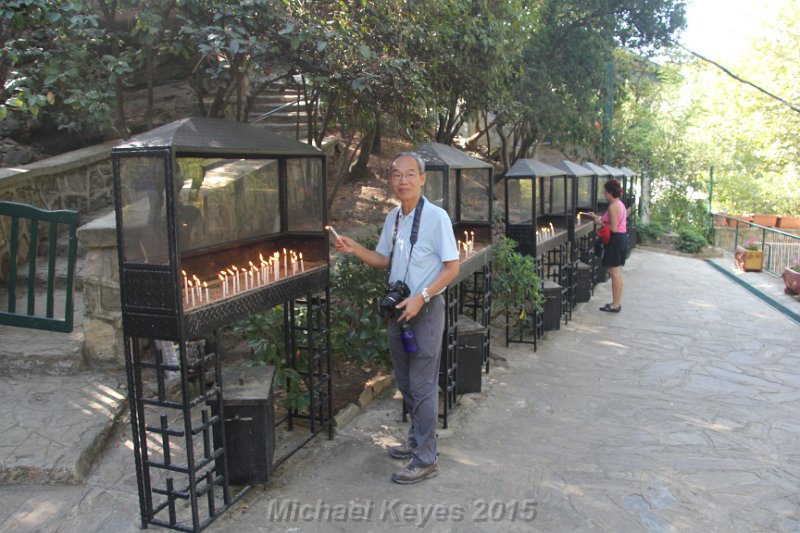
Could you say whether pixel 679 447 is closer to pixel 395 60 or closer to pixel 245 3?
pixel 395 60

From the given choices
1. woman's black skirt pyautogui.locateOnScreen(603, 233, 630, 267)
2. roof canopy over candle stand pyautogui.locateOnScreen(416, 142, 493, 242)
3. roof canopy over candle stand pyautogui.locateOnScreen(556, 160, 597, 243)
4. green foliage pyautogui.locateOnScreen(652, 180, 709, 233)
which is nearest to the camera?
roof canopy over candle stand pyautogui.locateOnScreen(416, 142, 493, 242)

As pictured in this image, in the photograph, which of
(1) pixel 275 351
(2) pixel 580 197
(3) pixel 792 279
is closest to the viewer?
(1) pixel 275 351

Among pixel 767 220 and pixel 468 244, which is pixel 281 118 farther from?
pixel 767 220

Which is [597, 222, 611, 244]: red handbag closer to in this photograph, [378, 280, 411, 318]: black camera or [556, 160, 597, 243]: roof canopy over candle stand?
[556, 160, 597, 243]: roof canopy over candle stand

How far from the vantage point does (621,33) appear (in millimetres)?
13172

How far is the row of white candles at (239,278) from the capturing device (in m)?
3.83

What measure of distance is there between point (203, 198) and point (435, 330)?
1.89m

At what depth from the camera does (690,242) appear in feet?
58.5

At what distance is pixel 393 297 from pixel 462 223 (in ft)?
9.63

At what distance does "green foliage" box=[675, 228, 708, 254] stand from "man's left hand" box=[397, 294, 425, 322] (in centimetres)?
1537

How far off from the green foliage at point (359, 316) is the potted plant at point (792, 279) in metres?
7.93

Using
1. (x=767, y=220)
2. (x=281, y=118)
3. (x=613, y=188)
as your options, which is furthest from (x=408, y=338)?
(x=767, y=220)

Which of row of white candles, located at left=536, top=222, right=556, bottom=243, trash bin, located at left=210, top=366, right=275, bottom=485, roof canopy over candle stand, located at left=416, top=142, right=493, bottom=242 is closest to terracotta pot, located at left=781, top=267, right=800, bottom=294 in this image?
row of white candles, located at left=536, top=222, right=556, bottom=243

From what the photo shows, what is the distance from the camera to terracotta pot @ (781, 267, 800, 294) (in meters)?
10.7
